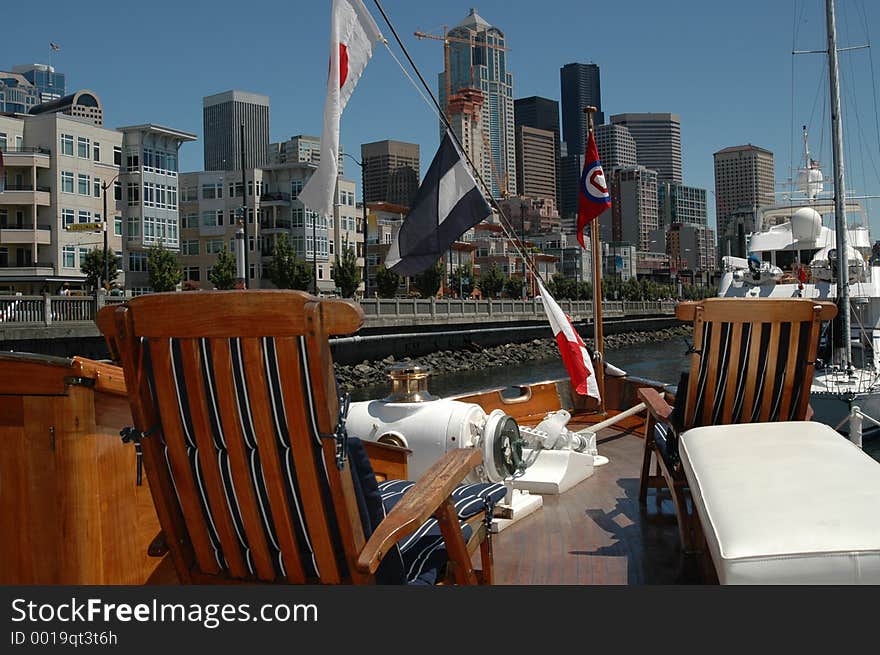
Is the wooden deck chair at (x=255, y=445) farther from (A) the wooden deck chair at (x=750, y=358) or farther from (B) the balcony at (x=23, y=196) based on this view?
(B) the balcony at (x=23, y=196)

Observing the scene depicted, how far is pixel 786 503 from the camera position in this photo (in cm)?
275

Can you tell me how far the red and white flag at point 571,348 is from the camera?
296 inches

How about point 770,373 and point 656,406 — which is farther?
point 656,406

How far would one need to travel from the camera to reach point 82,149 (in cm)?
5272

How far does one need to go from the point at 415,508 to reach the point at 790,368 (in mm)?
2299

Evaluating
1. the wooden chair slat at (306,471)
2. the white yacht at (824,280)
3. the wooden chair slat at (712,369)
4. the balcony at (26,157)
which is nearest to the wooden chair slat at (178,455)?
the wooden chair slat at (306,471)

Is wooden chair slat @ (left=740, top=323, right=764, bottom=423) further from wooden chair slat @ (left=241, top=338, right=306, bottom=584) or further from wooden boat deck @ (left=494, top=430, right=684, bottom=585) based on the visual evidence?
wooden chair slat @ (left=241, top=338, right=306, bottom=584)

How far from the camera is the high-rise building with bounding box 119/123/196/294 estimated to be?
190 feet

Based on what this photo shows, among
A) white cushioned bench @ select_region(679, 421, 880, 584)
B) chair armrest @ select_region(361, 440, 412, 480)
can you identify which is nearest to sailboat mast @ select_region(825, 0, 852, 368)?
chair armrest @ select_region(361, 440, 412, 480)

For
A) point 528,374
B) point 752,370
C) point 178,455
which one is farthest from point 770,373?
point 528,374

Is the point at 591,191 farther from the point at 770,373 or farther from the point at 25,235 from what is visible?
the point at 25,235

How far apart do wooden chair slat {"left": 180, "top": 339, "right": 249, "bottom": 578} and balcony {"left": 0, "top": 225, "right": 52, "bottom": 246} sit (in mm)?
52389

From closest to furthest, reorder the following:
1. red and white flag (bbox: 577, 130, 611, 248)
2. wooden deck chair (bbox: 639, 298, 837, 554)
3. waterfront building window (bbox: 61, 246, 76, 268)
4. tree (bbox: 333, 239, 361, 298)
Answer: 1. wooden deck chair (bbox: 639, 298, 837, 554)
2. red and white flag (bbox: 577, 130, 611, 248)
3. waterfront building window (bbox: 61, 246, 76, 268)
4. tree (bbox: 333, 239, 361, 298)

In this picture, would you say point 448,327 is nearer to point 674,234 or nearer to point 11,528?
point 11,528
